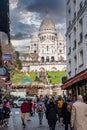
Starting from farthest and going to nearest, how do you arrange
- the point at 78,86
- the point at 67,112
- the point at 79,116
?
the point at 78,86 < the point at 67,112 < the point at 79,116

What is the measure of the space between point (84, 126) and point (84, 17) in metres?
19.1

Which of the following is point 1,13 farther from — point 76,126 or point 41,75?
point 41,75

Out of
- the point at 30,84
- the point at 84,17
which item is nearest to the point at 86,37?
the point at 84,17

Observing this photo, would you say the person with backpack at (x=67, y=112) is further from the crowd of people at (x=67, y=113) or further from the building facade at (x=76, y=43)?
the building facade at (x=76, y=43)

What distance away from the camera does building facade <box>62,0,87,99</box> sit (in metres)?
31.9

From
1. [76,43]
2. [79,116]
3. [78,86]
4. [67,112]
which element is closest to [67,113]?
[67,112]

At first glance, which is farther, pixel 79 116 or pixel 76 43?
pixel 76 43

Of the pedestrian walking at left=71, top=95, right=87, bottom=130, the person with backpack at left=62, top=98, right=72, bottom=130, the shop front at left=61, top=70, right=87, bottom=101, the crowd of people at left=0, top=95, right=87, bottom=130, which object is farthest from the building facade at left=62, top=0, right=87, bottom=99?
the pedestrian walking at left=71, top=95, right=87, bottom=130

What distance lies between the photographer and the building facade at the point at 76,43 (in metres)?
31.9

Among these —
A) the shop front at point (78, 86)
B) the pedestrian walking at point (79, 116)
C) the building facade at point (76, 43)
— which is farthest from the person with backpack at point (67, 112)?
the shop front at point (78, 86)

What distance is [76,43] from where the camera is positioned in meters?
36.1

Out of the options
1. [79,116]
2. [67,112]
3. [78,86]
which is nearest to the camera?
[79,116]

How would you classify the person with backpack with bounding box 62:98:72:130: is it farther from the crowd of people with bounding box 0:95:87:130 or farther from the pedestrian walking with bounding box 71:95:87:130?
the pedestrian walking with bounding box 71:95:87:130

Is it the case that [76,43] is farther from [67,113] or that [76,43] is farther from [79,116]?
[79,116]
